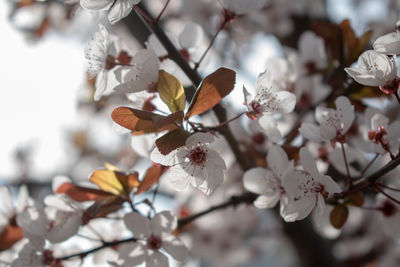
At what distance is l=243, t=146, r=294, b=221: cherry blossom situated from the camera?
864 millimetres

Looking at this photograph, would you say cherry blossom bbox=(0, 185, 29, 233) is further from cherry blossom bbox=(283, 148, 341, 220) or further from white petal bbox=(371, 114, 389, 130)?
white petal bbox=(371, 114, 389, 130)

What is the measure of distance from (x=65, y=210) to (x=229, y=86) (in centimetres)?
53

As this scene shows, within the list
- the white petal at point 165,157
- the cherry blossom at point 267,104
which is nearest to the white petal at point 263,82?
the cherry blossom at point 267,104

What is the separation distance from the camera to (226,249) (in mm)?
2445

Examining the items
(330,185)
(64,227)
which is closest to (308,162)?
(330,185)

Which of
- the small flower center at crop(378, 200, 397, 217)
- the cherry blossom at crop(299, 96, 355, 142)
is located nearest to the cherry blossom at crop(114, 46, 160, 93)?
the cherry blossom at crop(299, 96, 355, 142)

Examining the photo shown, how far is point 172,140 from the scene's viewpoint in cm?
71

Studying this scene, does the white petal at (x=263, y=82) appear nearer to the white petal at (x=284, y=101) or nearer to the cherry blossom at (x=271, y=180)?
the white petal at (x=284, y=101)

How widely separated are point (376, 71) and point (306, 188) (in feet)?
0.88

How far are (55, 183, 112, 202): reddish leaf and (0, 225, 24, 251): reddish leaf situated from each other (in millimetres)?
236

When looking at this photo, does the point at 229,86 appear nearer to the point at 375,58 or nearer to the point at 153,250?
the point at 375,58

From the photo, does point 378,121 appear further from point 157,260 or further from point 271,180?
point 157,260

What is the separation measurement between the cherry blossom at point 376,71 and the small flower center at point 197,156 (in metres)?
0.32

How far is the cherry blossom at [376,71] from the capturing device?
710 mm
